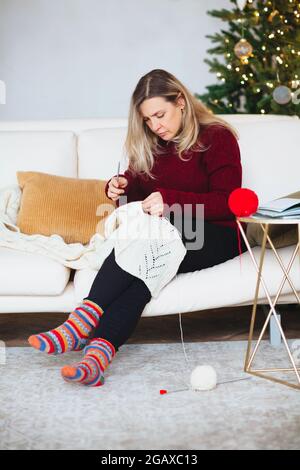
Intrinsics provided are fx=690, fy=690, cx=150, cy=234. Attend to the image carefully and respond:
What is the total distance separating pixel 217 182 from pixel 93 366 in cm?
79

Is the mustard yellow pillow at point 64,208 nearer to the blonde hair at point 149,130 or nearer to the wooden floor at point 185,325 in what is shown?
the blonde hair at point 149,130

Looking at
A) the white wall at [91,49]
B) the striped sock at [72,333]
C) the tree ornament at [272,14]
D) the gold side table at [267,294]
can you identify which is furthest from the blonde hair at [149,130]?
the white wall at [91,49]

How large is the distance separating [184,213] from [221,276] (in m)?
0.25

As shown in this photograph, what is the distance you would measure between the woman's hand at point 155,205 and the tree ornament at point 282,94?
62.1 inches

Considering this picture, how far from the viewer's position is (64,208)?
2.66 m

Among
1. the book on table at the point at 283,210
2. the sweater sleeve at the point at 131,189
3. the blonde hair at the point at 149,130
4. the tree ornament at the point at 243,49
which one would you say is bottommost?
the sweater sleeve at the point at 131,189

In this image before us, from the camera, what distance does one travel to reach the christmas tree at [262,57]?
3.85 metres

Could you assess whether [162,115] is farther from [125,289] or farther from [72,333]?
[72,333]

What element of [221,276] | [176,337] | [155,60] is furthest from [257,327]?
[155,60]

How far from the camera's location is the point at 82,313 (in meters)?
2.12

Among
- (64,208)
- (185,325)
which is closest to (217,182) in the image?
(64,208)
